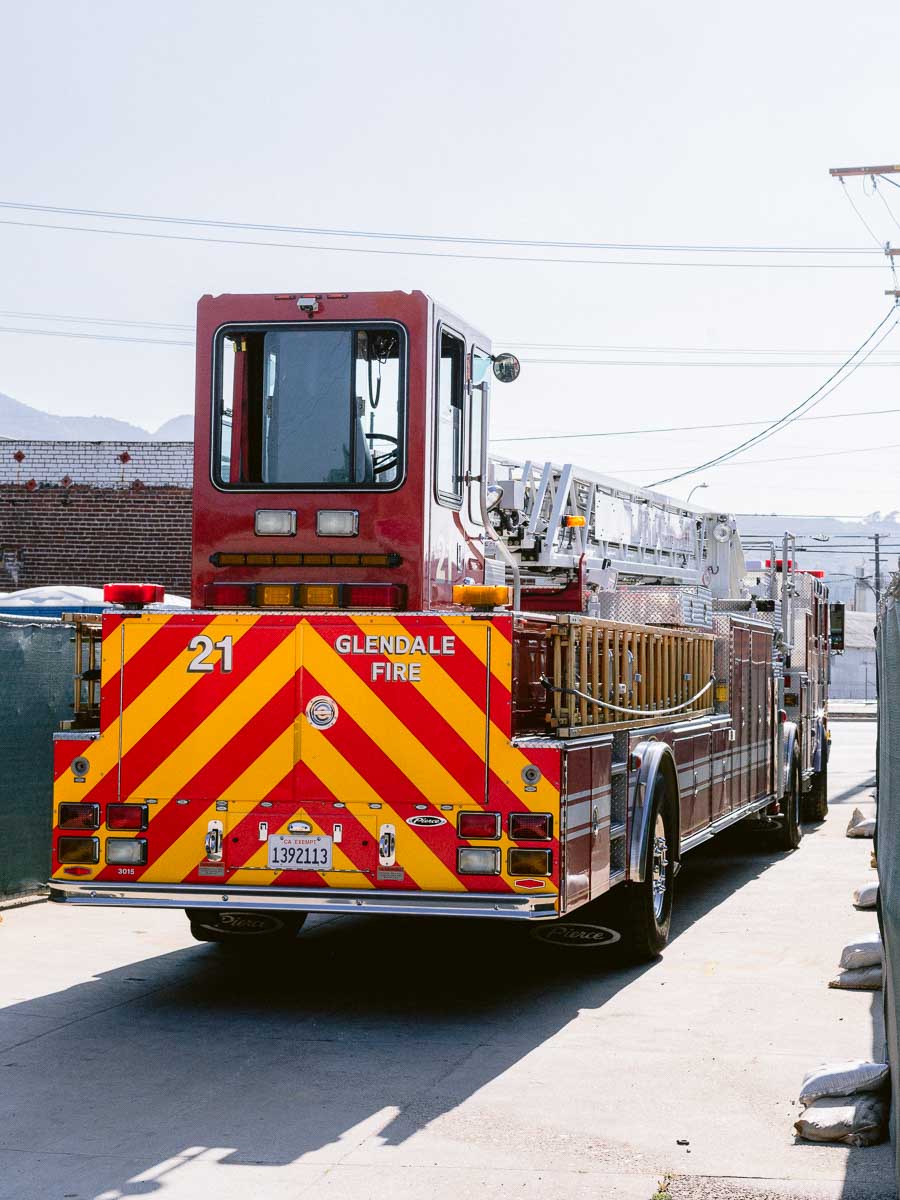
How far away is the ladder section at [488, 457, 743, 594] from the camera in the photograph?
37.0 ft

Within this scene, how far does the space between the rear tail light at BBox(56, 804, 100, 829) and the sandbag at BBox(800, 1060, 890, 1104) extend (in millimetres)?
3531

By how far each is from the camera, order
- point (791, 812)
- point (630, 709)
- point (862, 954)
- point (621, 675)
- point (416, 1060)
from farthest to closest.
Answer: point (791, 812) → point (630, 709) → point (621, 675) → point (862, 954) → point (416, 1060)

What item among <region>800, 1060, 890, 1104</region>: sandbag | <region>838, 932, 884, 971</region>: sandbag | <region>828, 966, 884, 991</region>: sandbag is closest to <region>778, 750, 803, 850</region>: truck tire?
<region>838, 932, 884, 971</region>: sandbag

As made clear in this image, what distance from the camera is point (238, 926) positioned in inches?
365

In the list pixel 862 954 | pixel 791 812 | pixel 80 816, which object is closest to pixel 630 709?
pixel 862 954

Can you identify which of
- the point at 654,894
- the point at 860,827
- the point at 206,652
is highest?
the point at 206,652

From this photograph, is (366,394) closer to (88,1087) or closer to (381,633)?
→ (381,633)

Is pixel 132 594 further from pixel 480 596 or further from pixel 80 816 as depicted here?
pixel 480 596

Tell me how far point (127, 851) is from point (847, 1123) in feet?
11.7

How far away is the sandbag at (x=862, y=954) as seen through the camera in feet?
28.4

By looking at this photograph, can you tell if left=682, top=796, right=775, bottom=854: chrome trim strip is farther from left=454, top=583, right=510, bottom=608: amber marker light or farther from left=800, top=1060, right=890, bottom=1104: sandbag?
left=800, top=1060, right=890, bottom=1104: sandbag

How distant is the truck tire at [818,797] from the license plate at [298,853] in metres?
11.7

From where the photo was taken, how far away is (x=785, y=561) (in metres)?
17.3

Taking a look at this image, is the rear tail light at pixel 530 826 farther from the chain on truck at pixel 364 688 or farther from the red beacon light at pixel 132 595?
the red beacon light at pixel 132 595
